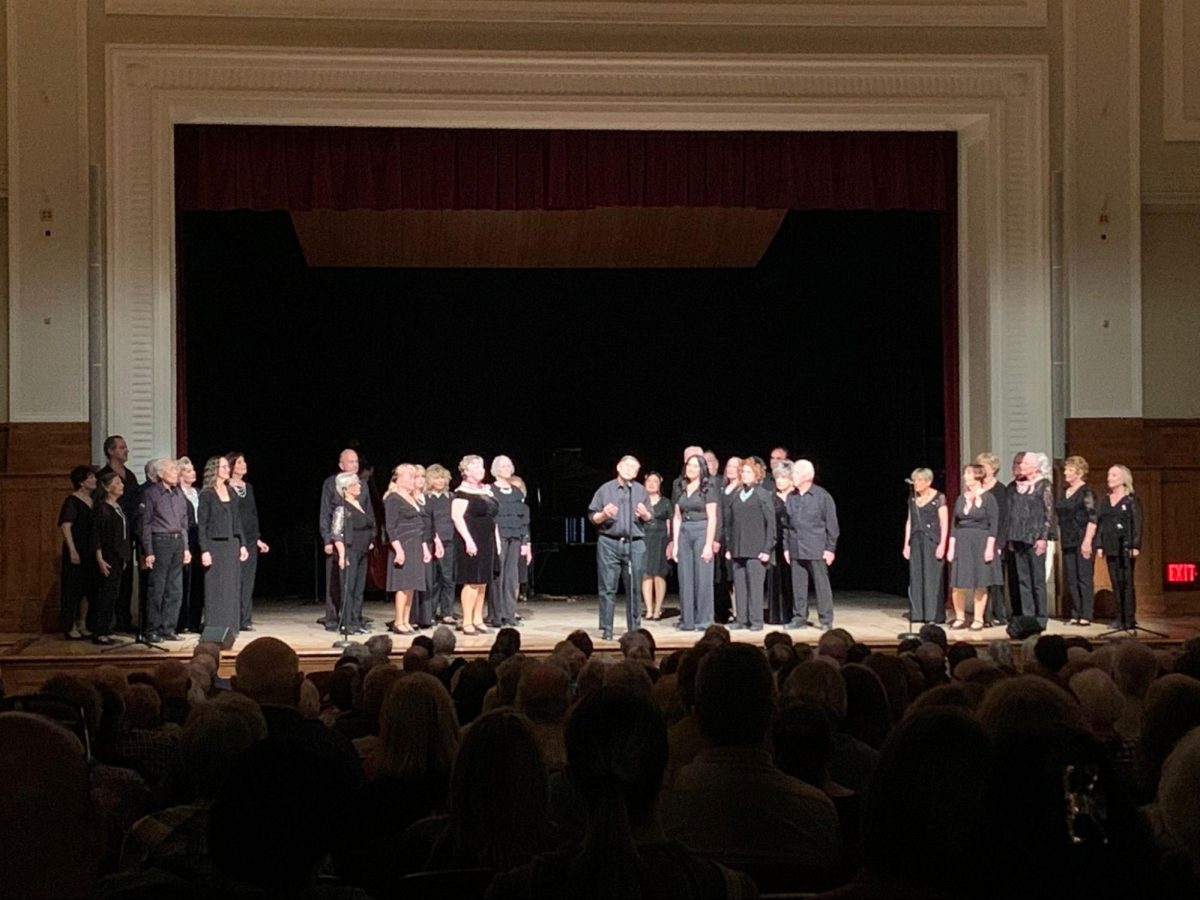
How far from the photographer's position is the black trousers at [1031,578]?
12.3 m

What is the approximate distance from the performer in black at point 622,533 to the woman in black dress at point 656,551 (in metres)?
0.74

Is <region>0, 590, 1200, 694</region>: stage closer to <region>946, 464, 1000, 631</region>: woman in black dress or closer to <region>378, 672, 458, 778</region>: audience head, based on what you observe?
<region>946, 464, 1000, 631</region>: woman in black dress

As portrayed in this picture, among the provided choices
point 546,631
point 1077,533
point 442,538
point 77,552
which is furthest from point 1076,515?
point 77,552

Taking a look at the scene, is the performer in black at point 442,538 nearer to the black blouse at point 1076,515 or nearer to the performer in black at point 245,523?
the performer in black at point 245,523

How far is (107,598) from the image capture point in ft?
36.9

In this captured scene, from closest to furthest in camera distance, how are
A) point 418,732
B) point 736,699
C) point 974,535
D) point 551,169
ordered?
point 736,699
point 418,732
point 974,535
point 551,169

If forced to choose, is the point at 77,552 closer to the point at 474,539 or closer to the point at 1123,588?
the point at 474,539

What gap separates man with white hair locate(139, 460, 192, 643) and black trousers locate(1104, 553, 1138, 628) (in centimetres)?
682

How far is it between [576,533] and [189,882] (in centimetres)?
1368

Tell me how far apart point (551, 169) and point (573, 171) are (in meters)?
0.19

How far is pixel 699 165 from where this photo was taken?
1359 centimetres

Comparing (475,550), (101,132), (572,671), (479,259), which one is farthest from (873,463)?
(572,671)

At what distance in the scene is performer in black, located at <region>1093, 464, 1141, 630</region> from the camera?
1187cm

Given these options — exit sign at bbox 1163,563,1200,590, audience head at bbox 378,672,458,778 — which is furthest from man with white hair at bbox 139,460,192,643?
audience head at bbox 378,672,458,778
